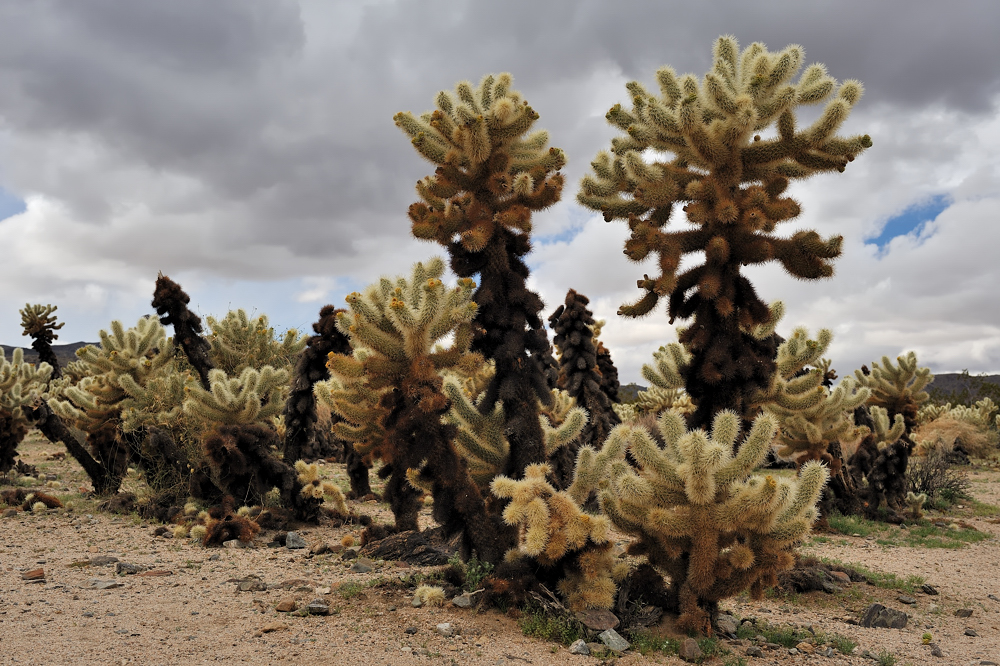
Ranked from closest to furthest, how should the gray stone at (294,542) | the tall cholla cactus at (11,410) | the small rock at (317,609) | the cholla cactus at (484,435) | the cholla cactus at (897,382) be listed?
the small rock at (317,609), the cholla cactus at (484,435), the gray stone at (294,542), the tall cholla cactus at (11,410), the cholla cactus at (897,382)

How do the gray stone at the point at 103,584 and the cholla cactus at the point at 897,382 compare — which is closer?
the gray stone at the point at 103,584

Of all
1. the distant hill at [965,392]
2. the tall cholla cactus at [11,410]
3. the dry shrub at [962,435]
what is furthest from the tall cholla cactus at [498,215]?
the distant hill at [965,392]

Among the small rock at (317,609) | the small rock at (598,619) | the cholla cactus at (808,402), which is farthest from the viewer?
the cholla cactus at (808,402)

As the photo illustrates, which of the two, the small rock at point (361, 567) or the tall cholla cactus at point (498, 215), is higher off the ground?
the tall cholla cactus at point (498, 215)

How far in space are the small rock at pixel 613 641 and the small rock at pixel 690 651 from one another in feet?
1.38

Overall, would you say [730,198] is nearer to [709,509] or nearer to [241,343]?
[709,509]

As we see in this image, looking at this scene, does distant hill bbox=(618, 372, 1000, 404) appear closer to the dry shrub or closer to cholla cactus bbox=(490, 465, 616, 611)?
the dry shrub

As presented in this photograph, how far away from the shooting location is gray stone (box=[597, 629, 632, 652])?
5574 mm

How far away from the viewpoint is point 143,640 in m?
5.61

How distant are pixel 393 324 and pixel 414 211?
69.5 inches

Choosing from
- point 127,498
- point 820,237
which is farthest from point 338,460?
point 820,237

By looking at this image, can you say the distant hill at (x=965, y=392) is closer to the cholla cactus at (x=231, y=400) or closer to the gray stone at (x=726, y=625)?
the cholla cactus at (x=231, y=400)

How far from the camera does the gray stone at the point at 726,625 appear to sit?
20.5ft

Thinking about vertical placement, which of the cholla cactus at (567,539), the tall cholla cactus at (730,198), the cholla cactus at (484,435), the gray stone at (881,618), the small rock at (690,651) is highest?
the tall cholla cactus at (730,198)
